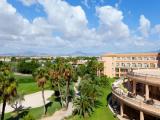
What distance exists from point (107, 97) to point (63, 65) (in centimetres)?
1790

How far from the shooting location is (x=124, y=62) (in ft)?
440

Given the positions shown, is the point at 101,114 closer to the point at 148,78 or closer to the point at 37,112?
the point at 148,78

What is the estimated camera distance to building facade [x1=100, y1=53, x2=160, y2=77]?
126500mm

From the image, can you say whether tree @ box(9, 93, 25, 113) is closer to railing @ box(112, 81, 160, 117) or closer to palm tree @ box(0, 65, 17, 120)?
palm tree @ box(0, 65, 17, 120)

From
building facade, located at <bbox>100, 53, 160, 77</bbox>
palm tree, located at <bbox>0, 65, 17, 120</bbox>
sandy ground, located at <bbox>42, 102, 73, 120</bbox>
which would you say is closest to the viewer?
palm tree, located at <bbox>0, 65, 17, 120</bbox>

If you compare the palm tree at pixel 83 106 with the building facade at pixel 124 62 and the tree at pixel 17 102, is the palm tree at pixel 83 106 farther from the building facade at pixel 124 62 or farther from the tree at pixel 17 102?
the building facade at pixel 124 62

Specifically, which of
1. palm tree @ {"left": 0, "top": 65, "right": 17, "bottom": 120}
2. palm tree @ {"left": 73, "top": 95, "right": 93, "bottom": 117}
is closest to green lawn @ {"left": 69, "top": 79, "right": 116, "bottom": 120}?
palm tree @ {"left": 73, "top": 95, "right": 93, "bottom": 117}

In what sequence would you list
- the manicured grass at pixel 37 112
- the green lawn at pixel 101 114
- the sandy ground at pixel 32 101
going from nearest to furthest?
the green lawn at pixel 101 114
the manicured grass at pixel 37 112
the sandy ground at pixel 32 101

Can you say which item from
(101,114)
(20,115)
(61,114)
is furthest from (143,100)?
(20,115)

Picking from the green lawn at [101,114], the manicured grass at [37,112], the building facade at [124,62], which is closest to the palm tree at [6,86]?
the manicured grass at [37,112]

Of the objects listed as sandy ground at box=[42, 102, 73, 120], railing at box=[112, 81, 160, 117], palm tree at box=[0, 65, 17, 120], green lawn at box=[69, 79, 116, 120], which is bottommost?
sandy ground at box=[42, 102, 73, 120]

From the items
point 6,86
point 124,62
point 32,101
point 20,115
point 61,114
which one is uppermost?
point 124,62

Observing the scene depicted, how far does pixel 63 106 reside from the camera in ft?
239

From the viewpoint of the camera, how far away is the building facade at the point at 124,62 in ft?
415
